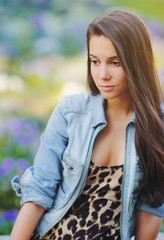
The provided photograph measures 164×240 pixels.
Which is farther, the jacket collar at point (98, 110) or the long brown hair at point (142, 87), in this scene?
the jacket collar at point (98, 110)

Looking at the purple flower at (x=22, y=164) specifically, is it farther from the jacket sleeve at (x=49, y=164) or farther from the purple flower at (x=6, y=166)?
the jacket sleeve at (x=49, y=164)

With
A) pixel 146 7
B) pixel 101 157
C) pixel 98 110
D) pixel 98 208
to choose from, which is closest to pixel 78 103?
pixel 98 110

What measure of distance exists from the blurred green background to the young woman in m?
2.13

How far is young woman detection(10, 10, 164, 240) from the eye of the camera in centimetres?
256

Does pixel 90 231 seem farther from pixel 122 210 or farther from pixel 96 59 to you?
pixel 96 59

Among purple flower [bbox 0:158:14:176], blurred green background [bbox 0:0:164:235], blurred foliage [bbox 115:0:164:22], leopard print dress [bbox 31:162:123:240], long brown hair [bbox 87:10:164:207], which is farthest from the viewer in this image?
blurred foliage [bbox 115:0:164:22]

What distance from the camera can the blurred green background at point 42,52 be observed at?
5301mm

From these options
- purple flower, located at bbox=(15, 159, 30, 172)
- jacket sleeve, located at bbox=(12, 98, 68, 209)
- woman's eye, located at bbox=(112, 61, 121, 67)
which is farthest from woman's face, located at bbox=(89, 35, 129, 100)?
purple flower, located at bbox=(15, 159, 30, 172)

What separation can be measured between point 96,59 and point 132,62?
0.12 meters

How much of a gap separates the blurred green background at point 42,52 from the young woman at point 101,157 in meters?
2.13

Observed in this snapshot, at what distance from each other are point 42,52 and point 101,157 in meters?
3.34

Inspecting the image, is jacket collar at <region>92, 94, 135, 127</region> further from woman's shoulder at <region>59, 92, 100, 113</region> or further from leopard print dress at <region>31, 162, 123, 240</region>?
leopard print dress at <region>31, 162, 123, 240</region>

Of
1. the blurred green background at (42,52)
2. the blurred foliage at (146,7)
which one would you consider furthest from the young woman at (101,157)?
the blurred foliage at (146,7)

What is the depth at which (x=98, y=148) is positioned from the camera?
2.64 meters
